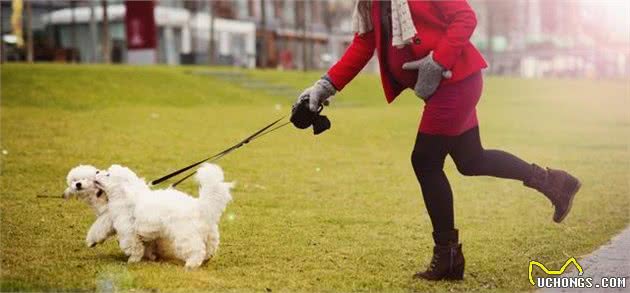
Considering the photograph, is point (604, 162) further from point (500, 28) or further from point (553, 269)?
point (500, 28)

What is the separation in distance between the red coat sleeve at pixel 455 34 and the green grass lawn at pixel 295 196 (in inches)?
51.2

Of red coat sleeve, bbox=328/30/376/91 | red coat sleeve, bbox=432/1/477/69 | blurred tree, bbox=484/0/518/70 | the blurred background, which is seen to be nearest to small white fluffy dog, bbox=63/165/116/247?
A: red coat sleeve, bbox=328/30/376/91

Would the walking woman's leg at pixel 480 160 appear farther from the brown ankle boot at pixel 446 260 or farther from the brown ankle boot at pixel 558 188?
the brown ankle boot at pixel 446 260

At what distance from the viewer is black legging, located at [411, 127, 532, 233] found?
527 centimetres

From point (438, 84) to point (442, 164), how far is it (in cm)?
51

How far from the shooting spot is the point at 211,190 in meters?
5.51

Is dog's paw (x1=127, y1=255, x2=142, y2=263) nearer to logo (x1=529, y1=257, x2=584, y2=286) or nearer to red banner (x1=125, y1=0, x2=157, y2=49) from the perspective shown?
logo (x1=529, y1=257, x2=584, y2=286)

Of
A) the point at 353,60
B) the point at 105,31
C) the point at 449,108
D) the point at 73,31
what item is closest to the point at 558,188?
the point at 449,108

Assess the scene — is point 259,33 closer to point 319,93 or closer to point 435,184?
point 319,93

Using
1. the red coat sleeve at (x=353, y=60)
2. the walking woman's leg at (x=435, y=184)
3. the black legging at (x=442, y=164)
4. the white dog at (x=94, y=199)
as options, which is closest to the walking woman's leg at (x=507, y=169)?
the black legging at (x=442, y=164)

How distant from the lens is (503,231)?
754cm

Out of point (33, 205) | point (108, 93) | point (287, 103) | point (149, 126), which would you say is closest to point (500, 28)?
point (287, 103)

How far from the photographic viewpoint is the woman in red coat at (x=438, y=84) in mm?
5105

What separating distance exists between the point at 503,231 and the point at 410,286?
2.46 meters
